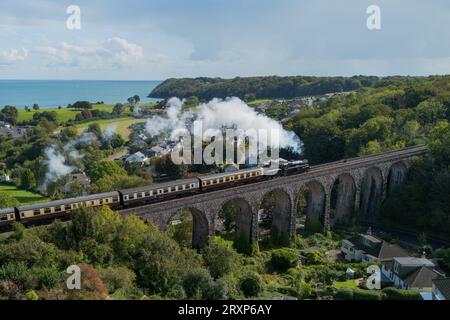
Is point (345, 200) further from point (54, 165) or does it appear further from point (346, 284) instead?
point (54, 165)

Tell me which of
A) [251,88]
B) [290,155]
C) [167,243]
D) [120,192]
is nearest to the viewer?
[167,243]

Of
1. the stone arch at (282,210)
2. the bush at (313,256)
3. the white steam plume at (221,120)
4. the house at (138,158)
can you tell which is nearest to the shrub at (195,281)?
the bush at (313,256)

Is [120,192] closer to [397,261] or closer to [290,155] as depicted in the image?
[397,261]

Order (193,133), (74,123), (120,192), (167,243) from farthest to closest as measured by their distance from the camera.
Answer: (74,123)
(193,133)
(120,192)
(167,243)

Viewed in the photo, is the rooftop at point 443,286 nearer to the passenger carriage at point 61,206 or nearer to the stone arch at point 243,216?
the stone arch at point 243,216
